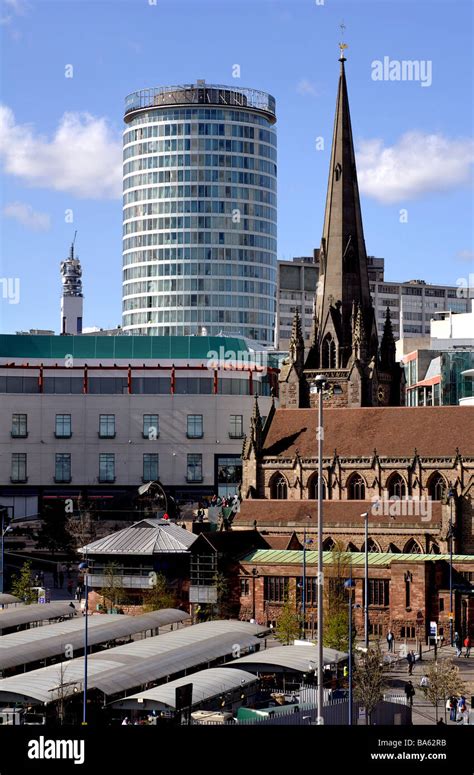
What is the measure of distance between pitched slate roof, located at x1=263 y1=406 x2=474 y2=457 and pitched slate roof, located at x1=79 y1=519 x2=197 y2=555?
1593 cm

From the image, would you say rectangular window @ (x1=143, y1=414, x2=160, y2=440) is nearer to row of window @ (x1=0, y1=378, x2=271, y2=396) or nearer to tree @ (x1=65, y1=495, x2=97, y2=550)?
row of window @ (x1=0, y1=378, x2=271, y2=396)

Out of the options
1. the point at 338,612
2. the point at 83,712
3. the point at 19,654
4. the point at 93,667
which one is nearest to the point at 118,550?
the point at 338,612

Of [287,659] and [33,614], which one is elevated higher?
[33,614]

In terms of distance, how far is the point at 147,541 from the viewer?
94.6 meters

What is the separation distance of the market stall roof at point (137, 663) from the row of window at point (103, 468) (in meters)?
63.3

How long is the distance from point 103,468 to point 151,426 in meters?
6.46

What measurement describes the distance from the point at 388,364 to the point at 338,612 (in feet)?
152

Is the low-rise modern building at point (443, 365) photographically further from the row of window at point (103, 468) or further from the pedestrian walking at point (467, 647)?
the pedestrian walking at point (467, 647)

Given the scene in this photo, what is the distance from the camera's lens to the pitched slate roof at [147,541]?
306 feet

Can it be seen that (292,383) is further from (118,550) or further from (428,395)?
(428,395)

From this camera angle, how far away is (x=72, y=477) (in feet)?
454

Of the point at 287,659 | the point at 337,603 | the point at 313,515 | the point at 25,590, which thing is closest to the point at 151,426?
the point at 313,515

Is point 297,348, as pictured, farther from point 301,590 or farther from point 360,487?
→ point 301,590

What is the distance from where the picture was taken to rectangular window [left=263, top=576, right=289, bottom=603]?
297ft
